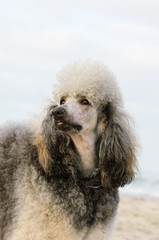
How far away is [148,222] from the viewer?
347 inches

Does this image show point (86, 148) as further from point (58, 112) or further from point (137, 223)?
point (137, 223)

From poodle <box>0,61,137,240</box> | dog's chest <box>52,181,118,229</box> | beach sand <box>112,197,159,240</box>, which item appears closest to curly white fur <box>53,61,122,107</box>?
poodle <box>0,61,137,240</box>

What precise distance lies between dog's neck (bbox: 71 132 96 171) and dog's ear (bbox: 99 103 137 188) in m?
0.09

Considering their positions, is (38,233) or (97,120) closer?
(38,233)

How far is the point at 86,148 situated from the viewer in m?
4.16

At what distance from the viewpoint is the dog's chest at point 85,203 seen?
3.98 m

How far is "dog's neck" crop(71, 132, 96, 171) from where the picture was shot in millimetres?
4145

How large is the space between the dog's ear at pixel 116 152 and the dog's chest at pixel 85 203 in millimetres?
123

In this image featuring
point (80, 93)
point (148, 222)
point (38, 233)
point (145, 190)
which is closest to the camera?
point (38, 233)

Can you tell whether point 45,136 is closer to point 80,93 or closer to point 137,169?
point 80,93

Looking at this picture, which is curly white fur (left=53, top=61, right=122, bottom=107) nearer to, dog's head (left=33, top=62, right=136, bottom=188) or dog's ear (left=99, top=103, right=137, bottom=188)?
dog's head (left=33, top=62, right=136, bottom=188)

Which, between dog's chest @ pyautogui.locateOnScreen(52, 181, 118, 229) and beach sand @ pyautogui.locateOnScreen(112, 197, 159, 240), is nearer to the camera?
dog's chest @ pyautogui.locateOnScreen(52, 181, 118, 229)

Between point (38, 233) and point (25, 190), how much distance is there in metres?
0.37

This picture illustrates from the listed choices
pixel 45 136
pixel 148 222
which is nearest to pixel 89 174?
pixel 45 136
